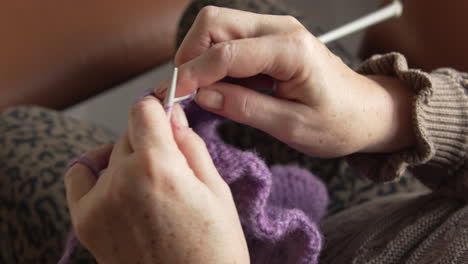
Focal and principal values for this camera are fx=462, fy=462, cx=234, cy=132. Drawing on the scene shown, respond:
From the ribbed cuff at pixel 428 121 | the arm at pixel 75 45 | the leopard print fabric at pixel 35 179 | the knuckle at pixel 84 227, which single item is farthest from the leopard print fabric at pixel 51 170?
the knuckle at pixel 84 227

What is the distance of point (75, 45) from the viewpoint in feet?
3.18

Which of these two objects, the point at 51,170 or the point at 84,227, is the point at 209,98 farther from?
the point at 51,170

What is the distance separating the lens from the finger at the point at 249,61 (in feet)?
1.41

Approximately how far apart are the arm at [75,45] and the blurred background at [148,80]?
20 cm

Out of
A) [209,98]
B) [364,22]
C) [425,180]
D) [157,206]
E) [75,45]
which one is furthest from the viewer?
[75,45]

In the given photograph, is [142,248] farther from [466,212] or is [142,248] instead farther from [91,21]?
[91,21]

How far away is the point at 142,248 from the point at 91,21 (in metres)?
0.72

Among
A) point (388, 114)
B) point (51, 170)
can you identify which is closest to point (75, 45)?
point (51, 170)

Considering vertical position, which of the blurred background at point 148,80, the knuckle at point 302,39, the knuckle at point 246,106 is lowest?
the blurred background at point 148,80

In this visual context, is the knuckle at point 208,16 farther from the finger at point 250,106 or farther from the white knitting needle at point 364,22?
the white knitting needle at point 364,22

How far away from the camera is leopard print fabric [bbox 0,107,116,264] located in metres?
0.72

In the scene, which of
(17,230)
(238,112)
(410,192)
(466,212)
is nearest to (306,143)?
(238,112)

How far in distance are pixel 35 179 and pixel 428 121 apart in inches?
23.4

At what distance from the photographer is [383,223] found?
1.94 feet
